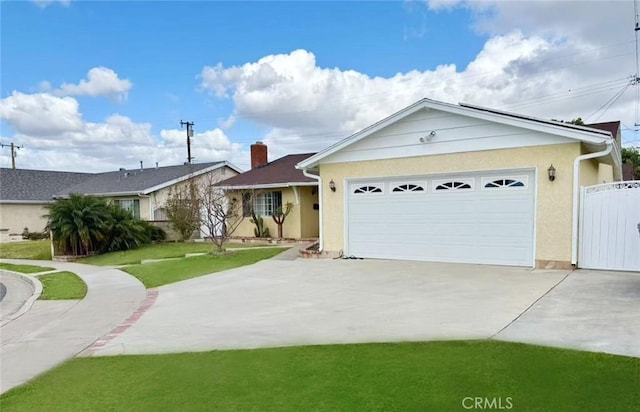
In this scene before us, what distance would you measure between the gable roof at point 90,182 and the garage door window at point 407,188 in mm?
16545

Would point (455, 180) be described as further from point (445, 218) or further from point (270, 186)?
point (270, 186)

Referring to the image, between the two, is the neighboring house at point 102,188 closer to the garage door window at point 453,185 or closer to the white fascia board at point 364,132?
the white fascia board at point 364,132

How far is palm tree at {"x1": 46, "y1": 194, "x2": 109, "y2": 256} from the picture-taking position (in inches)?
752

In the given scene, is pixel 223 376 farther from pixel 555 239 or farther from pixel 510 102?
pixel 510 102

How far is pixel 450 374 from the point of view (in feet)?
13.3

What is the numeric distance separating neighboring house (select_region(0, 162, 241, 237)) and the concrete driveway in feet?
51.5

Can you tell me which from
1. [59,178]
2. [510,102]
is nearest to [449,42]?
[510,102]

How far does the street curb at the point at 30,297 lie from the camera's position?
8384 millimetres

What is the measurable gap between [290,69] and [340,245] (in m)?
12.3

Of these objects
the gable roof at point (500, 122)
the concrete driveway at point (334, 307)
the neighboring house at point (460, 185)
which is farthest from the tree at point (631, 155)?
the concrete driveway at point (334, 307)

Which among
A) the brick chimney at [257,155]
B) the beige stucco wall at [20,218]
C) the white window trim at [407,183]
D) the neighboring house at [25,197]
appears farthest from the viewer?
the neighboring house at [25,197]

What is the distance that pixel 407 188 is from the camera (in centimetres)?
1283

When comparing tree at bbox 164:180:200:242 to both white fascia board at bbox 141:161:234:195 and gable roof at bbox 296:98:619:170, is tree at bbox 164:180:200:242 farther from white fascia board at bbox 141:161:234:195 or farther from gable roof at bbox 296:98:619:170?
gable roof at bbox 296:98:619:170

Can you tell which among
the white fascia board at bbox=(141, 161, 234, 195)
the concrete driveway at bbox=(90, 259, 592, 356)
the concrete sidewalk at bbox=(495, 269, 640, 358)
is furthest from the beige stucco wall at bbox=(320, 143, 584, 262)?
the white fascia board at bbox=(141, 161, 234, 195)
